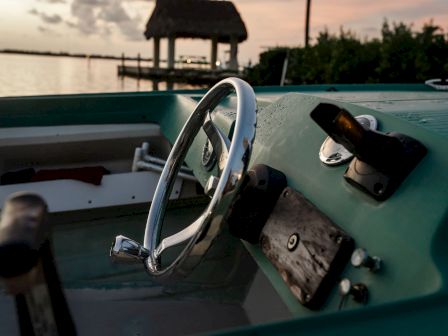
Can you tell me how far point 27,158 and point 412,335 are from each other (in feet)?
8.89

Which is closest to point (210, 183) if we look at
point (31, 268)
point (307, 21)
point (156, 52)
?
point (31, 268)

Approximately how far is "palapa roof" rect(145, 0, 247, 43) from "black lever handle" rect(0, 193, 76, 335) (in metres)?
29.0

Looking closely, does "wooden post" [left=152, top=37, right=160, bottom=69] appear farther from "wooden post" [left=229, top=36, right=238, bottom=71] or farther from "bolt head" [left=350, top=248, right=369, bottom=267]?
"bolt head" [left=350, top=248, right=369, bottom=267]

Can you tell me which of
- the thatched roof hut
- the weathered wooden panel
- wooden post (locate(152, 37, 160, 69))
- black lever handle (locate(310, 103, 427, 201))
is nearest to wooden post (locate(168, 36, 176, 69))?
the thatched roof hut

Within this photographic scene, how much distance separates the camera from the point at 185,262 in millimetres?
1154

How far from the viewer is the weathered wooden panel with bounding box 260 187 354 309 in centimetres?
116

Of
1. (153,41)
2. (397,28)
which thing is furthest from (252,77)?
A: (153,41)

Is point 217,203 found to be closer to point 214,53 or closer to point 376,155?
point 376,155

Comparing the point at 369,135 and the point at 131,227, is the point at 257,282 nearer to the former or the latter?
the point at 131,227

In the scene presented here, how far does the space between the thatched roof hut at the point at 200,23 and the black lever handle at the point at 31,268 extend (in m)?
29.0

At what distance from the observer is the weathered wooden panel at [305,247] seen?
1.16 metres

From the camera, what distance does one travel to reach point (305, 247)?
1251 millimetres

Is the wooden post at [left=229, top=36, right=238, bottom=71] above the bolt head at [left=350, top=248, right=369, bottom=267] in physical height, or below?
below

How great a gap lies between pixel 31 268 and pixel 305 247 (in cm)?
72
